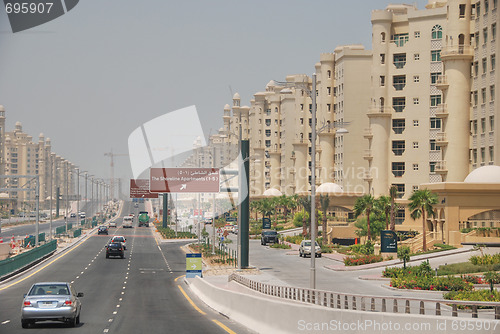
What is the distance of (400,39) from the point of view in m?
105

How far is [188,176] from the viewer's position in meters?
80.5

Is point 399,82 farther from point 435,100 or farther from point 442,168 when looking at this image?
point 442,168

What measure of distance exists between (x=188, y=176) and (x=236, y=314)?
47.8 m

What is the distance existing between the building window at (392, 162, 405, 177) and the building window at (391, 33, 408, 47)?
15882mm

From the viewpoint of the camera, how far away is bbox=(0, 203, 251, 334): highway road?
1193 inches

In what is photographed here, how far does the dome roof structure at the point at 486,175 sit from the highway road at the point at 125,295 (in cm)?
2878

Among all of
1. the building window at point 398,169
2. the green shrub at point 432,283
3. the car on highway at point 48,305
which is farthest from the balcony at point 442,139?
the car on highway at point 48,305

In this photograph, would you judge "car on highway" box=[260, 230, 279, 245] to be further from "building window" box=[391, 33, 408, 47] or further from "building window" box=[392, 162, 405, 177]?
"building window" box=[391, 33, 408, 47]

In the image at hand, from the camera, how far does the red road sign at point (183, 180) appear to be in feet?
259

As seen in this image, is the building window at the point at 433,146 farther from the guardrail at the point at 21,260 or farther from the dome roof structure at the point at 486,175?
the guardrail at the point at 21,260

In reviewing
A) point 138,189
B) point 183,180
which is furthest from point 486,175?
point 138,189

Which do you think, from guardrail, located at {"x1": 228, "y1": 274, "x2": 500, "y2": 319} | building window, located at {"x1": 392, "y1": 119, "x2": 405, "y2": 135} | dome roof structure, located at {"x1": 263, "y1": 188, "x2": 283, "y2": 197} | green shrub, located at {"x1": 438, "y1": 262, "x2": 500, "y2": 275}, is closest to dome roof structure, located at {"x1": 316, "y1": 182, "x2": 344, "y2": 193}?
building window, located at {"x1": 392, "y1": 119, "x2": 405, "y2": 135}

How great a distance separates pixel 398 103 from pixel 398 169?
8.88 metres

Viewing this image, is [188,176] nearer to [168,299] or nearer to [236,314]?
[168,299]
